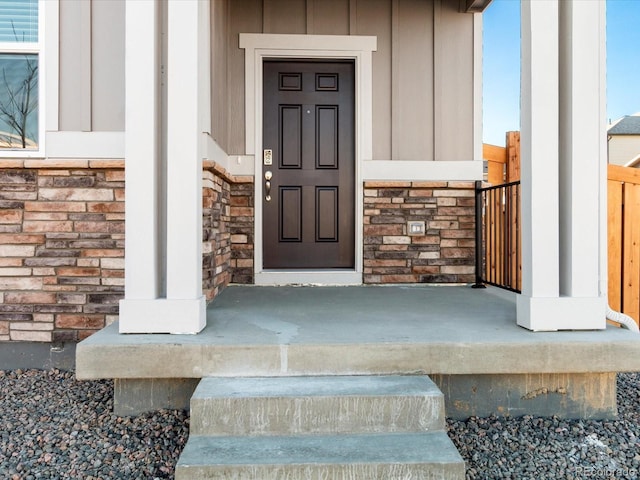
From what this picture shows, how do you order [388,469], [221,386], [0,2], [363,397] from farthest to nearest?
[0,2], [221,386], [363,397], [388,469]

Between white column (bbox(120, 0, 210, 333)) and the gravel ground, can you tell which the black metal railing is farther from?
white column (bbox(120, 0, 210, 333))

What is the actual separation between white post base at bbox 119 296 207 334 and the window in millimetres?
1383

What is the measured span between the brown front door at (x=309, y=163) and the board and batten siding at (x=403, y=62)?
0.82 ft

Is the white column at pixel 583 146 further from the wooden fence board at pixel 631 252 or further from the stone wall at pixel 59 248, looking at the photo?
the stone wall at pixel 59 248

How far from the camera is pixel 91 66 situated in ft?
9.15

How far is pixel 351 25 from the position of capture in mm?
3787

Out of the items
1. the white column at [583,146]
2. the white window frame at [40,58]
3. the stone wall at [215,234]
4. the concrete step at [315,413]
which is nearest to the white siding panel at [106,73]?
the white window frame at [40,58]

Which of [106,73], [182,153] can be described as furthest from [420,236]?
[106,73]

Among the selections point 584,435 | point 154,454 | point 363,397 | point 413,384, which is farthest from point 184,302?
point 584,435

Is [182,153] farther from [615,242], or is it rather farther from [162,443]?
[615,242]

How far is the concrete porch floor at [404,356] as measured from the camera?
6.38ft

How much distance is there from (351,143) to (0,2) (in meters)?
2.52

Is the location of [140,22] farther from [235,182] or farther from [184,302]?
[235,182]

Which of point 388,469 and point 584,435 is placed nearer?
point 388,469
